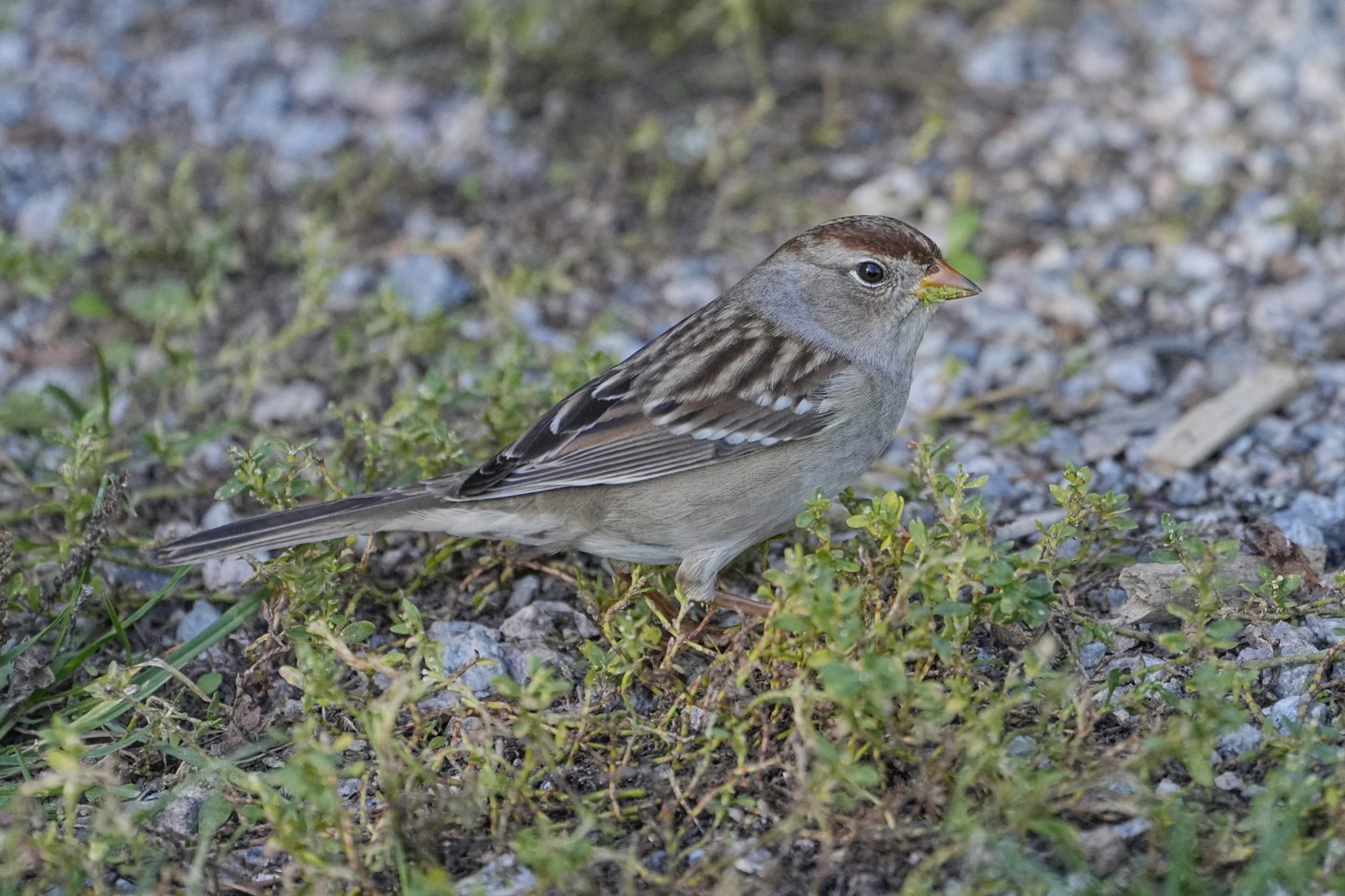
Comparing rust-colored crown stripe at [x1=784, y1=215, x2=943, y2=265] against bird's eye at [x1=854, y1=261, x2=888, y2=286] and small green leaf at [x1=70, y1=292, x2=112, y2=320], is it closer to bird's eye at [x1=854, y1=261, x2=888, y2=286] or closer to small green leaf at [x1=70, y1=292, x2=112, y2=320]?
bird's eye at [x1=854, y1=261, x2=888, y2=286]

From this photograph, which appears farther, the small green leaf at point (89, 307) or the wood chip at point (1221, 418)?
the small green leaf at point (89, 307)

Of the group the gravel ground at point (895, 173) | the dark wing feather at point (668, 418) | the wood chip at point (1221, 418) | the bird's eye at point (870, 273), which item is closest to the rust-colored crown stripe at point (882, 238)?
the bird's eye at point (870, 273)

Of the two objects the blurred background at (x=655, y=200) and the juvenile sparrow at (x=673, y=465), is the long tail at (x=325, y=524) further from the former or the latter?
the blurred background at (x=655, y=200)

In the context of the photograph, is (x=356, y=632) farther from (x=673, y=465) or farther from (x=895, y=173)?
(x=895, y=173)

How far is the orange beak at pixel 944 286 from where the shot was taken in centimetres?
388

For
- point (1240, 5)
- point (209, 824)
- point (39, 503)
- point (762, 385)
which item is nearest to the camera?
point (209, 824)

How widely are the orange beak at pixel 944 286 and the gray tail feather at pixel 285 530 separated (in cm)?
156

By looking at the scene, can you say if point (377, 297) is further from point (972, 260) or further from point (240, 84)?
point (972, 260)

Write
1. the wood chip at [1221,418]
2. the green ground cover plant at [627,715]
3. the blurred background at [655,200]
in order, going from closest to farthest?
the green ground cover plant at [627,715], the wood chip at [1221,418], the blurred background at [655,200]

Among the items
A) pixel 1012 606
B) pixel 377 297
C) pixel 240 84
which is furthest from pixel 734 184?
pixel 1012 606

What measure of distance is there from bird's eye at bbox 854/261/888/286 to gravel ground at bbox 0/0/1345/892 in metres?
0.71

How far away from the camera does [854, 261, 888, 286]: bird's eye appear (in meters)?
3.92

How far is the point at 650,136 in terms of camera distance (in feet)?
18.5

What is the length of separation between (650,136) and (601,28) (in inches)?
34.0
